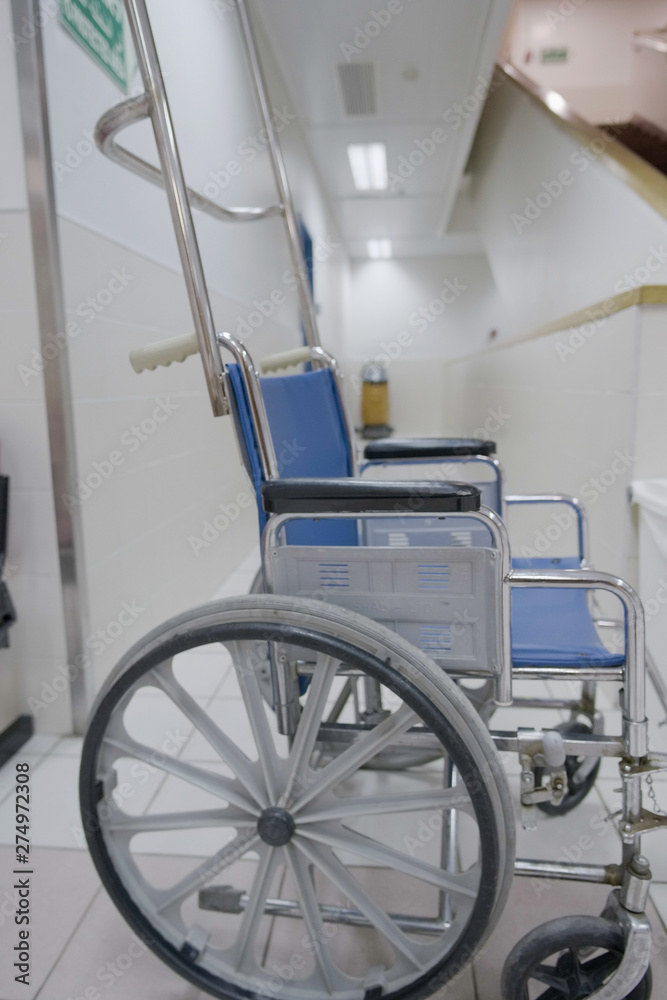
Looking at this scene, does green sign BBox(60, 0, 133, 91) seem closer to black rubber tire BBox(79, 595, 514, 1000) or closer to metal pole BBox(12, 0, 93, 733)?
metal pole BBox(12, 0, 93, 733)

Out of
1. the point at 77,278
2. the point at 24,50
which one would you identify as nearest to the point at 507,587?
the point at 77,278

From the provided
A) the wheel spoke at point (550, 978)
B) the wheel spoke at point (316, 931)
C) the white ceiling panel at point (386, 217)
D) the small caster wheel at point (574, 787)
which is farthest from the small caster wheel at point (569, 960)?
the white ceiling panel at point (386, 217)

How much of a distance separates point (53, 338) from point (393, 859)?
133cm

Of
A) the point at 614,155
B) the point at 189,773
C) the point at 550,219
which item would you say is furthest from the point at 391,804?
the point at 550,219

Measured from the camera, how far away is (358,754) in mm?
816

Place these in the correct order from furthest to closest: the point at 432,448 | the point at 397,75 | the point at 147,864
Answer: the point at 397,75
the point at 432,448
the point at 147,864

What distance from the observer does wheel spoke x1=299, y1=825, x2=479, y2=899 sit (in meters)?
0.78

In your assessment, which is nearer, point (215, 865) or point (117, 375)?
point (215, 865)

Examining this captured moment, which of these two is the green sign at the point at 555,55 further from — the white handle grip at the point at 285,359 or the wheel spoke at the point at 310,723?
the wheel spoke at the point at 310,723

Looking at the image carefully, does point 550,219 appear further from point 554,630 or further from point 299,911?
point 299,911

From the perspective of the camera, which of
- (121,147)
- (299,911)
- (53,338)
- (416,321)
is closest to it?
(299,911)

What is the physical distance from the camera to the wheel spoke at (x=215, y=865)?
0.86 m

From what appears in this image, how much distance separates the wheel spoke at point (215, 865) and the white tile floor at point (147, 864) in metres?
0.19

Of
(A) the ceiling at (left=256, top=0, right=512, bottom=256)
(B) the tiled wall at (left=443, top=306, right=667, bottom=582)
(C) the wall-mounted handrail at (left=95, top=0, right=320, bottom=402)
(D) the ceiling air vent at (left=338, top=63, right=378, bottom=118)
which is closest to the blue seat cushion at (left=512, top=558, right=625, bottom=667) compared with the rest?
(B) the tiled wall at (left=443, top=306, right=667, bottom=582)
